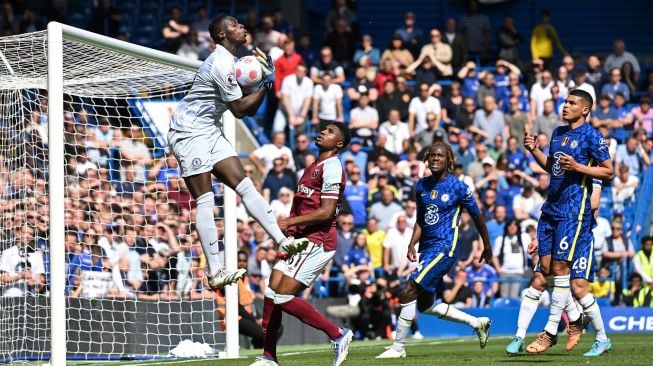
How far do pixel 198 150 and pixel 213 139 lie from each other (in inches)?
6.2

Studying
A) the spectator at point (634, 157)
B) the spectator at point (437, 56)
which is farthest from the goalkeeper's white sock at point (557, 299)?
the spectator at point (437, 56)

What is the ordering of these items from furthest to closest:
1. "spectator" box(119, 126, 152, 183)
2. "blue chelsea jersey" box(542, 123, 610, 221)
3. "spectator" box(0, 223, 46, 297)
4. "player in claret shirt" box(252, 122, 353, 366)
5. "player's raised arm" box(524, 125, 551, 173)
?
"spectator" box(119, 126, 152, 183), "spectator" box(0, 223, 46, 297), "blue chelsea jersey" box(542, 123, 610, 221), "player's raised arm" box(524, 125, 551, 173), "player in claret shirt" box(252, 122, 353, 366)

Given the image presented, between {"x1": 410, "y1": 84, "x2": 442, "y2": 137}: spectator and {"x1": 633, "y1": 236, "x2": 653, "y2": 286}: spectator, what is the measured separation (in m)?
4.76

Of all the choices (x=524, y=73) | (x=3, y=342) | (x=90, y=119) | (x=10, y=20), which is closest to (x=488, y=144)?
(x=524, y=73)

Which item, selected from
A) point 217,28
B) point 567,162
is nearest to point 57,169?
→ point 217,28

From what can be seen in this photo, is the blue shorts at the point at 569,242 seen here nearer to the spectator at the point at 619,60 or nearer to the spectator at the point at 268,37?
the spectator at the point at 268,37

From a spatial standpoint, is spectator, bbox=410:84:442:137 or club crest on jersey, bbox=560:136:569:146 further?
spectator, bbox=410:84:442:137

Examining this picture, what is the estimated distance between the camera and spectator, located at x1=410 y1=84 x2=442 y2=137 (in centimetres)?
2384

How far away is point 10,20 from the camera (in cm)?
2623

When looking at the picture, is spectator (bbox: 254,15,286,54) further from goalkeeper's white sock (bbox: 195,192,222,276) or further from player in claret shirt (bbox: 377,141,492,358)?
goalkeeper's white sock (bbox: 195,192,222,276)

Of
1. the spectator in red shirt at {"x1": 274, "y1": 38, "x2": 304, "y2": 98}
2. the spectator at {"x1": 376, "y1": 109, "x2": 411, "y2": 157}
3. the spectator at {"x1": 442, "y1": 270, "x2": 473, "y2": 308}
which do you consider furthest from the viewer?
the spectator in red shirt at {"x1": 274, "y1": 38, "x2": 304, "y2": 98}

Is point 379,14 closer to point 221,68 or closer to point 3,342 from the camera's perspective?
point 3,342

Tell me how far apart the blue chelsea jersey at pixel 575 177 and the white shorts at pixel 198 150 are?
3326 millimetres

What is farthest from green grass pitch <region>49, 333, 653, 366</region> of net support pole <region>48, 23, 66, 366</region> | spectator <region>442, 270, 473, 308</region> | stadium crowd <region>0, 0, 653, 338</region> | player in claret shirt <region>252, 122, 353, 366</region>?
spectator <region>442, 270, 473, 308</region>
